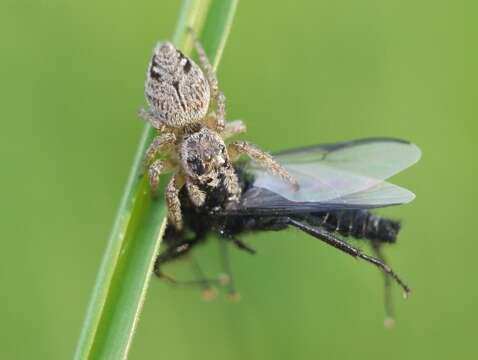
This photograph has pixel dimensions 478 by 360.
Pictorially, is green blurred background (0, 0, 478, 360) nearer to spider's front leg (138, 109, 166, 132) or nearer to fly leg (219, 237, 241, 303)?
fly leg (219, 237, 241, 303)

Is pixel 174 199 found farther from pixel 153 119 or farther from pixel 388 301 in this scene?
pixel 388 301

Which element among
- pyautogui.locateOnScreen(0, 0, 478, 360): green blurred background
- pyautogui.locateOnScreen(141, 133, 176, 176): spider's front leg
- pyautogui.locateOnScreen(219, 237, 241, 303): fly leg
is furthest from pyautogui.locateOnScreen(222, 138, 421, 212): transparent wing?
pyautogui.locateOnScreen(0, 0, 478, 360): green blurred background

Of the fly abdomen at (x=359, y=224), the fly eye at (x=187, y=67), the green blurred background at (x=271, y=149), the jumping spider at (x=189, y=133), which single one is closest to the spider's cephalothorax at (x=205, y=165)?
the jumping spider at (x=189, y=133)

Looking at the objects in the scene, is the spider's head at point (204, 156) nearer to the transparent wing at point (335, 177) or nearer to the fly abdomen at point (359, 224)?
the transparent wing at point (335, 177)

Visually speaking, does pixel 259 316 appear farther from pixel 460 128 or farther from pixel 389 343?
pixel 460 128

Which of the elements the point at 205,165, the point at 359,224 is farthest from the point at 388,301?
the point at 205,165

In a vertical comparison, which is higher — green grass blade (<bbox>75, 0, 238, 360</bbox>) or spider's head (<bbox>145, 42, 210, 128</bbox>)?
spider's head (<bbox>145, 42, 210, 128</bbox>)
